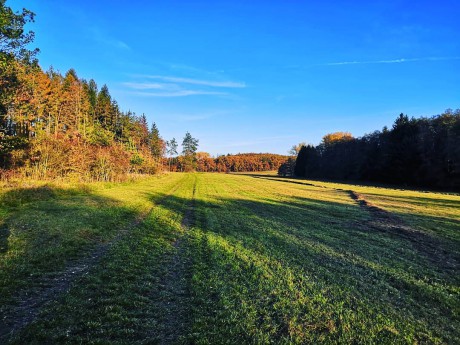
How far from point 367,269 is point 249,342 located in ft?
18.6

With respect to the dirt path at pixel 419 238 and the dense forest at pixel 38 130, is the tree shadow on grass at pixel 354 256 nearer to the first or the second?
the dirt path at pixel 419 238

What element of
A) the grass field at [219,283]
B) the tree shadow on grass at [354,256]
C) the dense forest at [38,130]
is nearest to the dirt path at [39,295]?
the grass field at [219,283]

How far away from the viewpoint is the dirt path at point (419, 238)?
9891 mm

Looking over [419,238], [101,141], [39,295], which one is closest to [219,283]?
[39,295]

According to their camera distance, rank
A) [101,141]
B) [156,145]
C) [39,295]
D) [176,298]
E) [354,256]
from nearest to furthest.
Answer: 1. [39,295]
2. [176,298]
3. [354,256]
4. [101,141]
5. [156,145]

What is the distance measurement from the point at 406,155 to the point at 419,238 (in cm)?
6237

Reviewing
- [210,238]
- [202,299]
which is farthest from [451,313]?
[210,238]

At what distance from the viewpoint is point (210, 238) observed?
1208cm

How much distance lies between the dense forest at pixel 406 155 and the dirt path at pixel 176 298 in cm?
6159

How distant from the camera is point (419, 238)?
13.3 m

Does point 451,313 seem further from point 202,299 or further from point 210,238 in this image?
point 210,238

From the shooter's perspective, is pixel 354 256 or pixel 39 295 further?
pixel 354 256

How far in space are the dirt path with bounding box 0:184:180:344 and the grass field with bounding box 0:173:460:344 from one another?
3cm

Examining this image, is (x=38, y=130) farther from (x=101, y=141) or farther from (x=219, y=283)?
(x=219, y=283)
